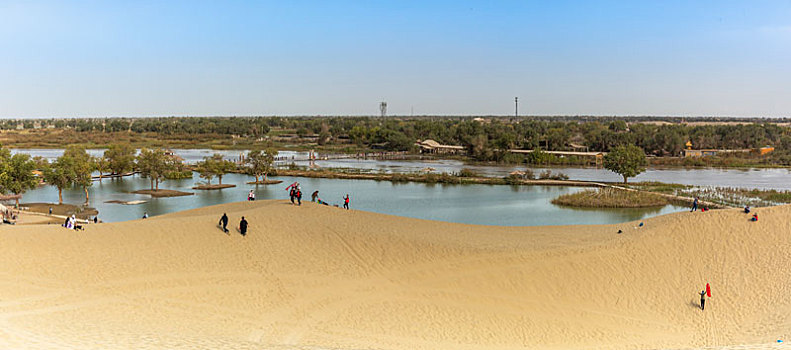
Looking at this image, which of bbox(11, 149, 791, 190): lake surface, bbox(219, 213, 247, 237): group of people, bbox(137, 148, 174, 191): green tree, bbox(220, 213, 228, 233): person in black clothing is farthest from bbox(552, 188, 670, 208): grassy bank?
bbox(137, 148, 174, 191): green tree

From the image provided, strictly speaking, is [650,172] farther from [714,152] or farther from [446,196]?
[446,196]

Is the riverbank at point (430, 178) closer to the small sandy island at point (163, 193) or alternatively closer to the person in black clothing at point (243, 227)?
the small sandy island at point (163, 193)

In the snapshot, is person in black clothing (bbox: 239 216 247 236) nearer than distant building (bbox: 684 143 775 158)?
Yes

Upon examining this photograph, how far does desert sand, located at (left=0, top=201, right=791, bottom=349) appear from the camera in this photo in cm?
1277

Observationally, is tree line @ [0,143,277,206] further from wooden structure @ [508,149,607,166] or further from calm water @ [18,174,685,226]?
wooden structure @ [508,149,607,166]

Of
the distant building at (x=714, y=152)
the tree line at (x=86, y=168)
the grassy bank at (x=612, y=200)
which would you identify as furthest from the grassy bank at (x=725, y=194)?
the distant building at (x=714, y=152)

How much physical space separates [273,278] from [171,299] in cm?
259

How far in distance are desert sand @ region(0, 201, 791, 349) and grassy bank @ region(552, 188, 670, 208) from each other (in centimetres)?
1752

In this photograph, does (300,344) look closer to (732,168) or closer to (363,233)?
(363,233)

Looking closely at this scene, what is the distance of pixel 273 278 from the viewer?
Result: 15828 millimetres

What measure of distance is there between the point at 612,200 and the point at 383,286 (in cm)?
2661

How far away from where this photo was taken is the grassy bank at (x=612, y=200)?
3784 centimetres

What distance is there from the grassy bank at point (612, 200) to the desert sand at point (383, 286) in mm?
17518

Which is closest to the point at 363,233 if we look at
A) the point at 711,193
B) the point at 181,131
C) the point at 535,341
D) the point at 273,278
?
the point at 273,278
